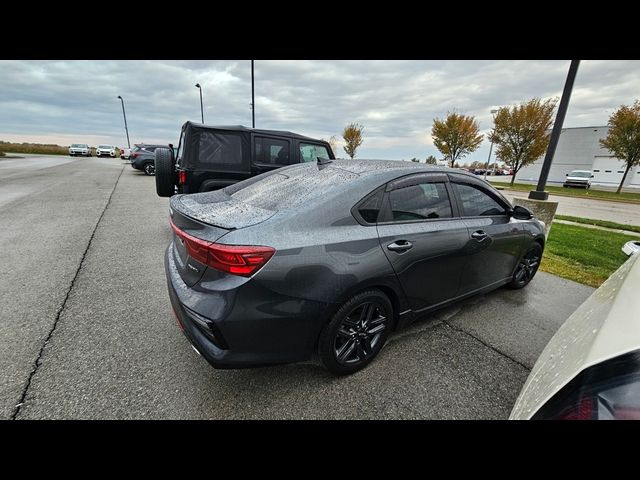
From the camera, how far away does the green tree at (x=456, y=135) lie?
2834cm

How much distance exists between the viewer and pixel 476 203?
3057 millimetres

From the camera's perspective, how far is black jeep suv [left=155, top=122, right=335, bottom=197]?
527cm

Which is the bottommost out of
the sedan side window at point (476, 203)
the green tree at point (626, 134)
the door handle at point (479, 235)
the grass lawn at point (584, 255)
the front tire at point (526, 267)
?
the grass lawn at point (584, 255)

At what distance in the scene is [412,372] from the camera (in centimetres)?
233

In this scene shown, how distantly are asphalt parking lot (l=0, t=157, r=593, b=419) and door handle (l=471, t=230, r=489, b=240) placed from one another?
3.03ft

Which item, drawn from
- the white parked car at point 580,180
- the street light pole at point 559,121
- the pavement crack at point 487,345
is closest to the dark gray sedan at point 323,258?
the pavement crack at point 487,345

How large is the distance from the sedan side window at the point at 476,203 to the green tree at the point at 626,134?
90.0 feet

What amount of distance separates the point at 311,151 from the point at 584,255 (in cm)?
587

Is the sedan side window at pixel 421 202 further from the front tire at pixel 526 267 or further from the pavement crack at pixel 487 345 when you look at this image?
the front tire at pixel 526 267

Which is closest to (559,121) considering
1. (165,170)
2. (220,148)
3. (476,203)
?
(476,203)
